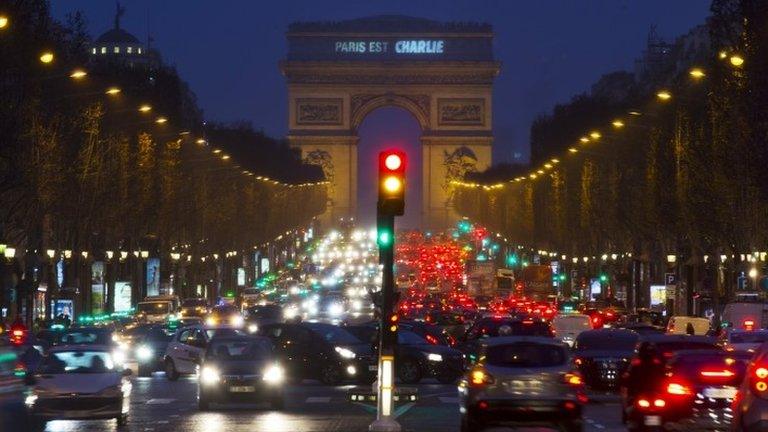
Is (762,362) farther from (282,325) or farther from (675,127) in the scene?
(675,127)

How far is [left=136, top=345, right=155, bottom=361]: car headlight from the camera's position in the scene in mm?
57344

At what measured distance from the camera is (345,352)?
165ft

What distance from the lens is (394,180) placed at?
29.9 meters

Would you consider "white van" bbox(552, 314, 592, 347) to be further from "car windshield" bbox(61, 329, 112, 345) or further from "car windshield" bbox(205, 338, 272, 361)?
"car windshield" bbox(205, 338, 272, 361)

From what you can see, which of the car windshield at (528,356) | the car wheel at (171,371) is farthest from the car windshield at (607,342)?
the car windshield at (528,356)

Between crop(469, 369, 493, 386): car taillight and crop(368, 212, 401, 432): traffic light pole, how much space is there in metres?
1.33

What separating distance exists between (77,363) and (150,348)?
23698mm

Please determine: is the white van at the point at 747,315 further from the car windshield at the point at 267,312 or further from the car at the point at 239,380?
the car windshield at the point at 267,312

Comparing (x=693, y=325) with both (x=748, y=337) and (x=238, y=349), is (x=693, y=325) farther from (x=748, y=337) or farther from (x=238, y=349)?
(x=238, y=349)

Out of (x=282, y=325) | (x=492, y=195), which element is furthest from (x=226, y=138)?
(x=282, y=325)

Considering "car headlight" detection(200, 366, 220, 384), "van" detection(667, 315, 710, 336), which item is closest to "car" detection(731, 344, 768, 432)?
"car headlight" detection(200, 366, 220, 384)

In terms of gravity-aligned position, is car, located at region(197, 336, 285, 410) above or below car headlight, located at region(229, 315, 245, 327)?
below

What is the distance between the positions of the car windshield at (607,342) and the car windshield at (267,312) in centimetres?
3381

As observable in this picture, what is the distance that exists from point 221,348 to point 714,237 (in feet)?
125
